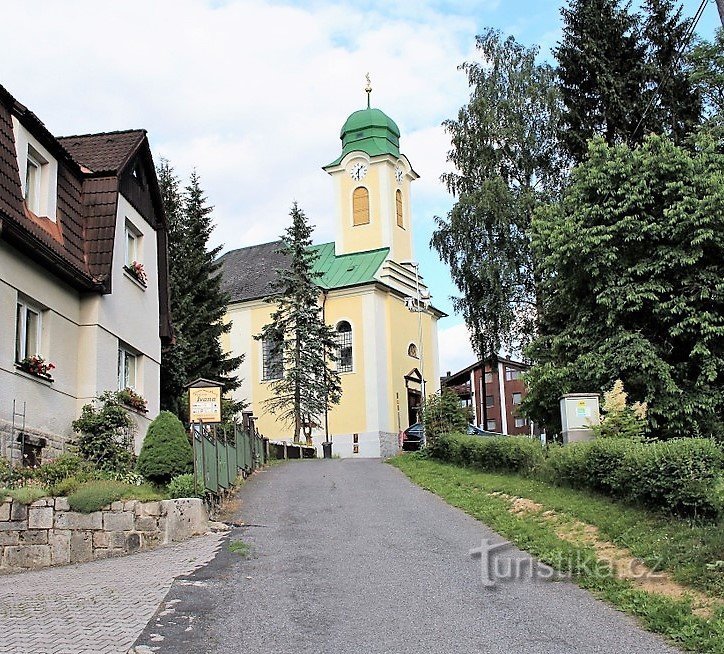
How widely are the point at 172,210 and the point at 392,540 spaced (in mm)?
20103

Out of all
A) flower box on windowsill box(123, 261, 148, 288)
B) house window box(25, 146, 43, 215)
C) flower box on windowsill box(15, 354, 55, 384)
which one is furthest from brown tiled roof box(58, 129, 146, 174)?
flower box on windowsill box(15, 354, 55, 384)

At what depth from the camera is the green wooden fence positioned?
14.7 meters

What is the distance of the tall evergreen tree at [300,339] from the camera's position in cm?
3643

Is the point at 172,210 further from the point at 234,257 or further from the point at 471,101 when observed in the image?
the point at 234,257

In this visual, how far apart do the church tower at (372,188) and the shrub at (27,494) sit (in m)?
35.1

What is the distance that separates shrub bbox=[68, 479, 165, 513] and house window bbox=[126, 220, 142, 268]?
23.7ft

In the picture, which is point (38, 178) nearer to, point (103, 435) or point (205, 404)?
point (103, 435)

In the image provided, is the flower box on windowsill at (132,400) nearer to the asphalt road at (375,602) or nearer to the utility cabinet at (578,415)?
the asphalt road at (375,602)

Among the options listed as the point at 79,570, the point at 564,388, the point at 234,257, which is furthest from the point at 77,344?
the point at 234,257

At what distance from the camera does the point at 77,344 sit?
53.6ft

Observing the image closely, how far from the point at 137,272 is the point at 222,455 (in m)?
4.47

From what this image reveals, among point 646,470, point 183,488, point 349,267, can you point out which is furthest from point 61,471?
point 349,267

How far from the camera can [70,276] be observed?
1552 cm

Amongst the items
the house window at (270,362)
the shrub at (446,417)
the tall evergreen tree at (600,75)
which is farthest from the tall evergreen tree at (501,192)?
the house window at (270,362)
